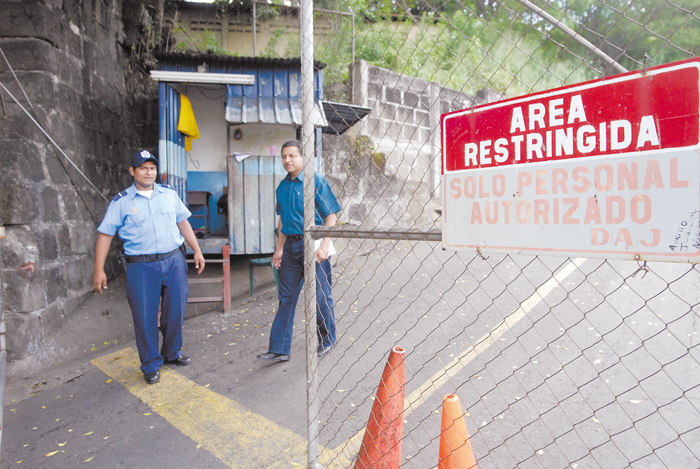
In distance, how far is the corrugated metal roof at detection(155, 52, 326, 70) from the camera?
232 inches

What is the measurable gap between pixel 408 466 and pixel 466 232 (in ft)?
4.70

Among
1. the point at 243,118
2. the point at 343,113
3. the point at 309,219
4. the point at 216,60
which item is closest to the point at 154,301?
the point at 309,219

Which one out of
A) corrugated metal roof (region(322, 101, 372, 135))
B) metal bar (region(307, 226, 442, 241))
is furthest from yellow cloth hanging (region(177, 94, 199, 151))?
metal bar (region(307, 226, 442, 241))

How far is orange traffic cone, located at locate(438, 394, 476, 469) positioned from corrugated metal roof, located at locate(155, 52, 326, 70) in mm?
5052

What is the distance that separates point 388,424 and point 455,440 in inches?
14.0

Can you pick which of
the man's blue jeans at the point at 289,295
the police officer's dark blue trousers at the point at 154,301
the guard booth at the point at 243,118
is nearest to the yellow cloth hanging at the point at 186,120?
the guard booth at the point at 243,118

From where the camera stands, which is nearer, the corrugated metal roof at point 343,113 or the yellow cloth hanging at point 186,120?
the yellow cloth hanging at point 186,120

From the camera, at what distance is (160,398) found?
321cm

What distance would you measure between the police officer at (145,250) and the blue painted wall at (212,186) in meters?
3.48

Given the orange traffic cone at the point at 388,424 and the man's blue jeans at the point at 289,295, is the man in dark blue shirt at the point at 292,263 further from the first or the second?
the orange traffic cone at the point at 388,424

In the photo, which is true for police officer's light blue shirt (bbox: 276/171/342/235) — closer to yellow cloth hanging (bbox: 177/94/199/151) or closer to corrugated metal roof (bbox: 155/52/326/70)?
corrugated metal roof (bbox: 155/52/326/70)

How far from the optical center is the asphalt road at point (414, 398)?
2402mm

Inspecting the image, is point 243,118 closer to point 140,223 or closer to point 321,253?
point 140,223

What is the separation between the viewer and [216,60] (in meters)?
6.07
